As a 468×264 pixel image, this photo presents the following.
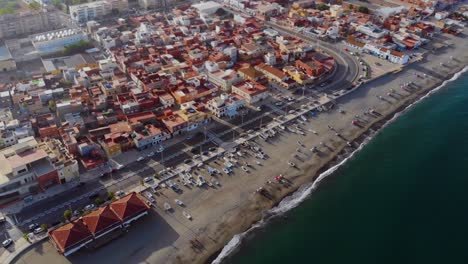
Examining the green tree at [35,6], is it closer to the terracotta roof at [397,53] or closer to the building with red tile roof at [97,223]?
the building with red tile roof at [97,223]

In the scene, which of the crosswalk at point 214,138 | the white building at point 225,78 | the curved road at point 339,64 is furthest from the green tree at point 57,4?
the crosswalk at point 214,138

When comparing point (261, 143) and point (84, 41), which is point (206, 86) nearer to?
point (261, 143)

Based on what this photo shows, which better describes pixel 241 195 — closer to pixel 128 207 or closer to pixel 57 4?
pixel 128 207

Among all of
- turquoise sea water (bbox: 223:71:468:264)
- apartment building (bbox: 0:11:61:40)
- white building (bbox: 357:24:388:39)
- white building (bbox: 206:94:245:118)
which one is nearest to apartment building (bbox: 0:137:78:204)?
white building (bbox: 206:94:245:118)

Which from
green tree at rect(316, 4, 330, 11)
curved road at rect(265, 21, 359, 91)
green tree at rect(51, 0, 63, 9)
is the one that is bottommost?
curved road at rect(265, 21, 359, 91)

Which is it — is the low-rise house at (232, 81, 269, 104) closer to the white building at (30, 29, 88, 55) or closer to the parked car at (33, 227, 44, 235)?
the parked car at (33, 227, 44, 235)

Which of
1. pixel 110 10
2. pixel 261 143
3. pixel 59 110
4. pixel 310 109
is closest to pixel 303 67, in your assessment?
pixel 310 109
